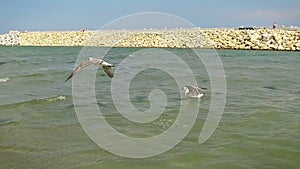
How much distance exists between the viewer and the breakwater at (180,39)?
34531 millimetres

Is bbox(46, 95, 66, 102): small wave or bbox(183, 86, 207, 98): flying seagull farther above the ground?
bbox(183, 86, 207, 98): flying seagull

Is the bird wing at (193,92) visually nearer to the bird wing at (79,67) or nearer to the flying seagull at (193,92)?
the flying seagull at (193,92)

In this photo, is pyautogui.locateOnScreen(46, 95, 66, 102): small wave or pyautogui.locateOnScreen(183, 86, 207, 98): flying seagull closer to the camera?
pyautogui.locateOnScreen(183, 86, 207, 98): flying seagull

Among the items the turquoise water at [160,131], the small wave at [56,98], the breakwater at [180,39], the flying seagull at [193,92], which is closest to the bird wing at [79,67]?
the turquoise water at [160,131]

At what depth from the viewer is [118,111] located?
8.45m

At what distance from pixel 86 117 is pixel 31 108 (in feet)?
5.56

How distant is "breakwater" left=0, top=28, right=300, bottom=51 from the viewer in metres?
34.5

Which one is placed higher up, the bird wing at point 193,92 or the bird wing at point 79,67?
the bird wing at point 79,67

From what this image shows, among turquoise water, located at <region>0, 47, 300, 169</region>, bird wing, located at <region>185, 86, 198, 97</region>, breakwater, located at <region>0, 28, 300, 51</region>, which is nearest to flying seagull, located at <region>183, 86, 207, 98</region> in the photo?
bird wing, located at <region>185, 86, 198, 97</region>

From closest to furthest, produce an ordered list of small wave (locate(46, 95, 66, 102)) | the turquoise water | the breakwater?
the turquoise water, small wave (locate(46, 95, 66, 102)), the breakwater

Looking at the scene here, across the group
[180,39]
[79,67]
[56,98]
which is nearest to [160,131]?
[79,67]

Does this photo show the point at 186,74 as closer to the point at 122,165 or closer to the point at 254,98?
the point at 254,98

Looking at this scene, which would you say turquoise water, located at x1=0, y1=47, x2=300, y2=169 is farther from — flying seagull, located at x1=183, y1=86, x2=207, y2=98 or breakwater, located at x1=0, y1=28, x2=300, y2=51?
breakwater, located at x1=0, y1=28, x2=300, y2=51

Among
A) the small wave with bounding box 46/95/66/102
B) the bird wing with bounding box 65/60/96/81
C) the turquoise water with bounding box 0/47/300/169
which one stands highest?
the bird wing with bounding box 65/60/96/81
